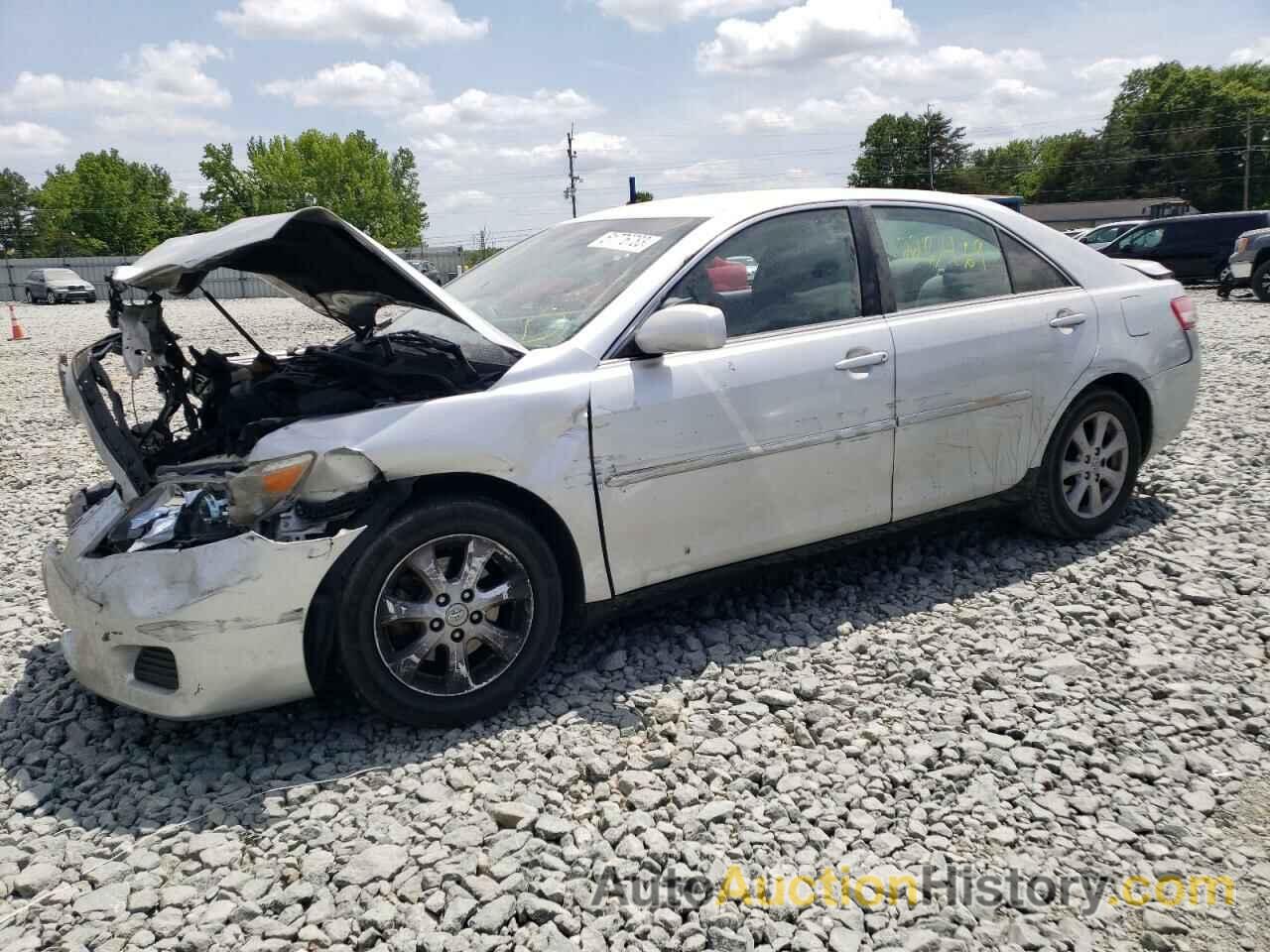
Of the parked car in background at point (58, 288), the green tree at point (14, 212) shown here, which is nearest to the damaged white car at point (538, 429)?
the parked car in background at point (58, 288)

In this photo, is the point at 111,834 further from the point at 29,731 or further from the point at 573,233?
A: the point at 573,233

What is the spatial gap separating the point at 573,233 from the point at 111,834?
2.96 metres

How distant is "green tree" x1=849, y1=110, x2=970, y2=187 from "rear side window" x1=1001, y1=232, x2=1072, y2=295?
99522 mm

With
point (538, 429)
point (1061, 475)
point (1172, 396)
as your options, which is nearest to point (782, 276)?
point (538, 429)

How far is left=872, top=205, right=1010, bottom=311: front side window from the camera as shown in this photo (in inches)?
166

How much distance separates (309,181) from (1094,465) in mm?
86129

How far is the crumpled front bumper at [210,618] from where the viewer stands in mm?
2996

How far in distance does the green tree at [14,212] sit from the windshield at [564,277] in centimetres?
10387

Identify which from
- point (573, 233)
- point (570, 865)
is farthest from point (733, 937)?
point (573, 233)

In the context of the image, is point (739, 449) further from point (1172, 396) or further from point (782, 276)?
point (1172, 396)

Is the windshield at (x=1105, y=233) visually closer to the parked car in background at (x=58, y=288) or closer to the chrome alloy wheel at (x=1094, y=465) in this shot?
the chrome alloy wheel at (x=1094, y=465)

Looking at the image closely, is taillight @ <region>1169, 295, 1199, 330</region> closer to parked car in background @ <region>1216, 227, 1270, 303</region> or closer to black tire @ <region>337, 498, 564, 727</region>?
black tire @ <region>337, 498, 564, 727</region>

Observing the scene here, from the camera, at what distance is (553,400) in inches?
134

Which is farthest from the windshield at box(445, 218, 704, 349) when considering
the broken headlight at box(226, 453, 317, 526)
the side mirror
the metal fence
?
the metal fence
